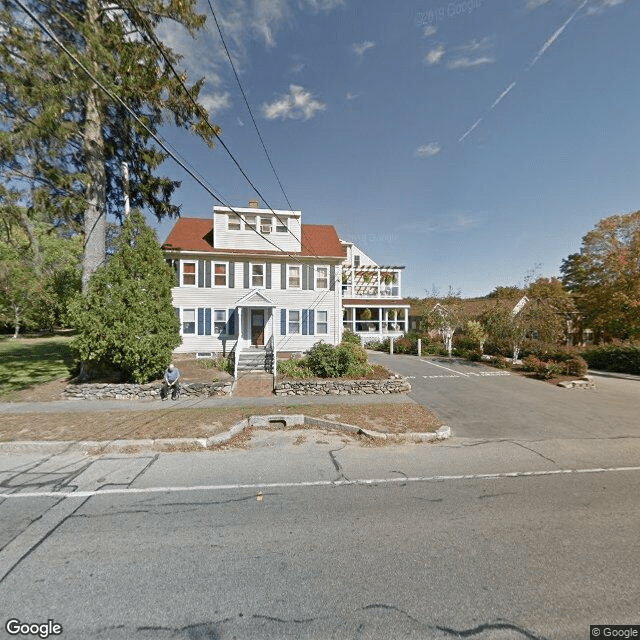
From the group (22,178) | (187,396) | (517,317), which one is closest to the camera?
(22,178)

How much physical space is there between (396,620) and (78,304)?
11.9 m

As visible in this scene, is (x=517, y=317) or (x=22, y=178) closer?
(x=22, y=178)

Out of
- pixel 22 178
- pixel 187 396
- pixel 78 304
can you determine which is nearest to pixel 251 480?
pixel 187 396

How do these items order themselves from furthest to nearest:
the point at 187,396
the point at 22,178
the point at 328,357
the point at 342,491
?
1. the point at 328,357
2. the point at 187,396
3. the point at 22,178
4. the point at 342,491

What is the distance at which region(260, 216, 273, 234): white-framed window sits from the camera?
57.2ft

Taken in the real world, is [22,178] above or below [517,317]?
above

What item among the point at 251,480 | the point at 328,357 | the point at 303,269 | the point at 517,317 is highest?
the point at 303,269

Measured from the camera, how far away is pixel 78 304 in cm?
977

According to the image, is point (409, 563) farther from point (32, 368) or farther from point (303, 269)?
point (32, 368)

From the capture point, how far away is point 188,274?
1645cm

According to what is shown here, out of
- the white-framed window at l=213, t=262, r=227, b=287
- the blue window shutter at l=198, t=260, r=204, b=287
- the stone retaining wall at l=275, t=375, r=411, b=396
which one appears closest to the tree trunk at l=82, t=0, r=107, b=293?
the blue window shutter at l=198, t=260, r=204, b=287

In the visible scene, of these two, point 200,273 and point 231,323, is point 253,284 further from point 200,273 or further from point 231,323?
point 200,273

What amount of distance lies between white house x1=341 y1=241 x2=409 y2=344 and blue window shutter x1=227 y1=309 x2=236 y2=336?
401 inches

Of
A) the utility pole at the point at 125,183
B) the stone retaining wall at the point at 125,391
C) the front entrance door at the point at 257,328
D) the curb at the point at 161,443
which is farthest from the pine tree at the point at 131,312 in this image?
the front entrance door at the point at 257,328
